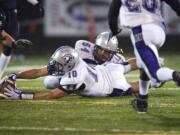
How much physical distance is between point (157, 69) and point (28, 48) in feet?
36.1

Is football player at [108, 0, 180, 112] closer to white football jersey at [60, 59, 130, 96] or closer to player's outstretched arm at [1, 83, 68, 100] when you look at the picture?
white football jersey at [60, 59, 130, 96]

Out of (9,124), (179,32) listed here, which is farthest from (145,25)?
(179,32)

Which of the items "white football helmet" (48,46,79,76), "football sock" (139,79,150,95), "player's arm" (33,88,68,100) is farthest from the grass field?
"white football helmet" (48,46,79,76)

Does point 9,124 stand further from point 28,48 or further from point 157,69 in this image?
point 28,48

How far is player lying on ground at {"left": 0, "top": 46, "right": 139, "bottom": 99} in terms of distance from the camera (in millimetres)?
7512

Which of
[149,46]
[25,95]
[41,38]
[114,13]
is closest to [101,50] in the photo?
[25,95]

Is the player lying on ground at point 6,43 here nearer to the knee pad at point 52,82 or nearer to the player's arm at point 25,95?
the knee pad at point 52,82

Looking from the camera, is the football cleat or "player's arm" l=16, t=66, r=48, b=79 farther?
"player's arm" l=16, t=66, r=48, b=79

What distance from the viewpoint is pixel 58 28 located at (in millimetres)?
16375

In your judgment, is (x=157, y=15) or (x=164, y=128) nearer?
(x=164, y=128)

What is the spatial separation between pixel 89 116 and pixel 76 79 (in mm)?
Answer: 878

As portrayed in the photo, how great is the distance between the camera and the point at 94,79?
25.6ft

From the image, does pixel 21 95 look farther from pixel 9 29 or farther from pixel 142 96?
pixel 142 96

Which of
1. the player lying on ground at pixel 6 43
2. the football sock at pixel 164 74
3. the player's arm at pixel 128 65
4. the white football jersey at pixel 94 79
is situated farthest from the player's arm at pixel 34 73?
the football sock at pixel 164 74
